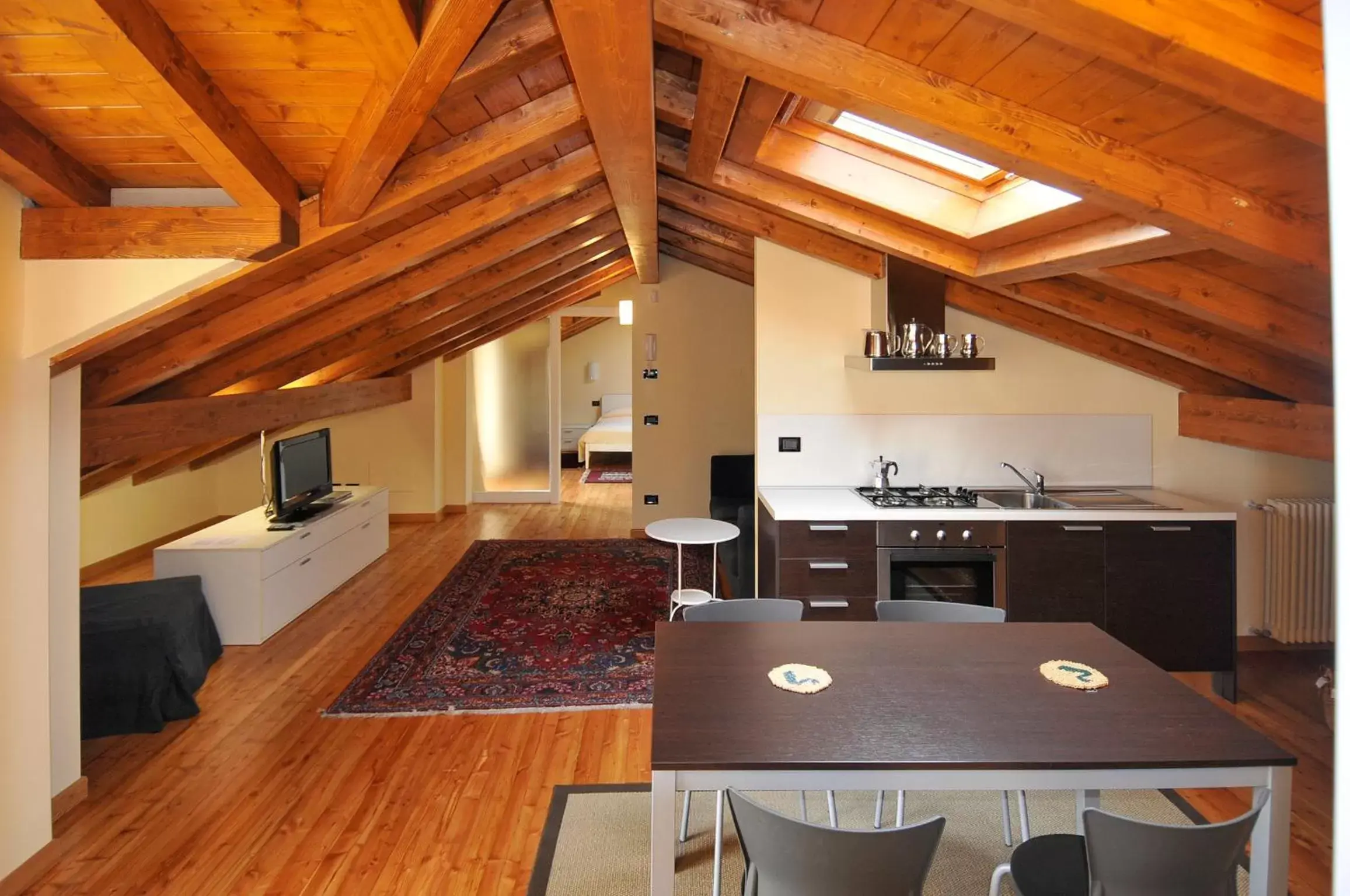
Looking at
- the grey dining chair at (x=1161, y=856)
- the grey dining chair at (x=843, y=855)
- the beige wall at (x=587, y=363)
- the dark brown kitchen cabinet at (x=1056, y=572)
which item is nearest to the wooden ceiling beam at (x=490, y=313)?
the dark brown kitchen cabinet at (x=1056, y=572)

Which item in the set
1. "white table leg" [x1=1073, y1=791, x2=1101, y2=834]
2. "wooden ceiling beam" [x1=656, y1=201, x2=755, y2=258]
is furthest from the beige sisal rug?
"wooden ceiling beam" [x1=656, y1=201, x2=755, y2=258]

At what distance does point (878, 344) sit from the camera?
4.36 meters

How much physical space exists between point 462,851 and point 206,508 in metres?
6.61

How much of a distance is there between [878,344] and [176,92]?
10.2 feet

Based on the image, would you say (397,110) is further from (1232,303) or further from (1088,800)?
Result: (1088,800)

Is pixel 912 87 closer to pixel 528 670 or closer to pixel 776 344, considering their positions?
pixel 776 344

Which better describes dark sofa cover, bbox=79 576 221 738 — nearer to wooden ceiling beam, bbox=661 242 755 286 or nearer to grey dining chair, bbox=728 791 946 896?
grey dining chair, bbox=728 791 946 896

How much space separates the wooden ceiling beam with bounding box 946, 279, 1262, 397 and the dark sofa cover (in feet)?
13.3

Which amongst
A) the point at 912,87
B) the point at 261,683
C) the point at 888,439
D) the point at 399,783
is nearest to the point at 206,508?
the point at 261,683

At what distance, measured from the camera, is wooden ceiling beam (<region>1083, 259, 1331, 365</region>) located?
120 inches

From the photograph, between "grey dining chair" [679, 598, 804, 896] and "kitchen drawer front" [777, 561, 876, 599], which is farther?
"kitchen drawer front" [777, 561, 876, 599]

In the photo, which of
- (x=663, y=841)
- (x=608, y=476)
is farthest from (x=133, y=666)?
(x=608, y=476)

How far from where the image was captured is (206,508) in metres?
8.51

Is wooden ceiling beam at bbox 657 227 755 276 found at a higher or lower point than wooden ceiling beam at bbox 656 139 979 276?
higher
